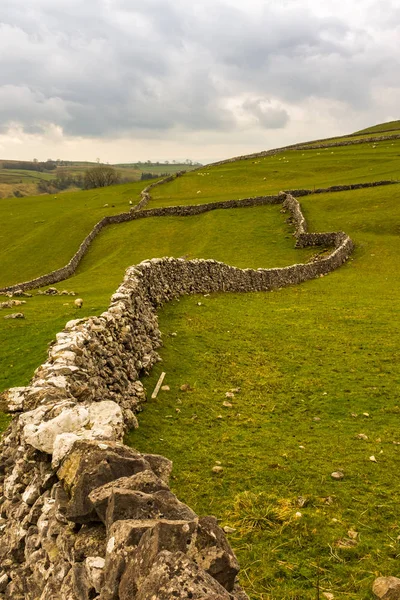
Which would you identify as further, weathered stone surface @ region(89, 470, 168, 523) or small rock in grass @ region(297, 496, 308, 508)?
small rock in grass @ region(297, 496, 308, 508)

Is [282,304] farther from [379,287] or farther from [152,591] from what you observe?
[152,591]

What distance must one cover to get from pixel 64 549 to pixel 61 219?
5935 cm

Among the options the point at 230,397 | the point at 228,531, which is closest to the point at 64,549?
the point at 228,531

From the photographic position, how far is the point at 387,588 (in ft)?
17.4

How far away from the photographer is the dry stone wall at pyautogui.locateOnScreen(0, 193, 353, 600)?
140 inches

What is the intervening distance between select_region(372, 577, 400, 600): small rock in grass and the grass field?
229mm

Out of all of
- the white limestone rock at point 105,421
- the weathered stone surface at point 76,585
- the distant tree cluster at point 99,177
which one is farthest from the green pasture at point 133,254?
the distant tree cluster at point 99,177

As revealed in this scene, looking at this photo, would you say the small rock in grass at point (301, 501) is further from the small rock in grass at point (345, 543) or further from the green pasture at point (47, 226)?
the green pasture at point (47, 226)

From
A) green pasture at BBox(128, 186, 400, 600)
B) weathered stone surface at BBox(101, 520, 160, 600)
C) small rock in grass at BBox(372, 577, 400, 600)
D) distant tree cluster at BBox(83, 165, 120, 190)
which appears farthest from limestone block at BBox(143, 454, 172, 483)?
distant tree cluster at BBox(83, 165, 120, 190)

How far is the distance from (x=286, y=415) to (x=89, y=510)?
297 inches

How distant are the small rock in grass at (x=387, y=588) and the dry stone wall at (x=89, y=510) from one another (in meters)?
2.28

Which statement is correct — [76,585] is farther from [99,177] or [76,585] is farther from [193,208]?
[99,177]

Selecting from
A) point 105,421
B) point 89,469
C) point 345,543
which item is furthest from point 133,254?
point 89,469

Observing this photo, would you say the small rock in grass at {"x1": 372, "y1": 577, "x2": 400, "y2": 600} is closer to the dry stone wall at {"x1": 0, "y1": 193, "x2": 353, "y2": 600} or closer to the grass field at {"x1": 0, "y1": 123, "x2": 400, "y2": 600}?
the grass field at {"x1": 0, "y1": 123, "x2": 400, "y2": 600}
